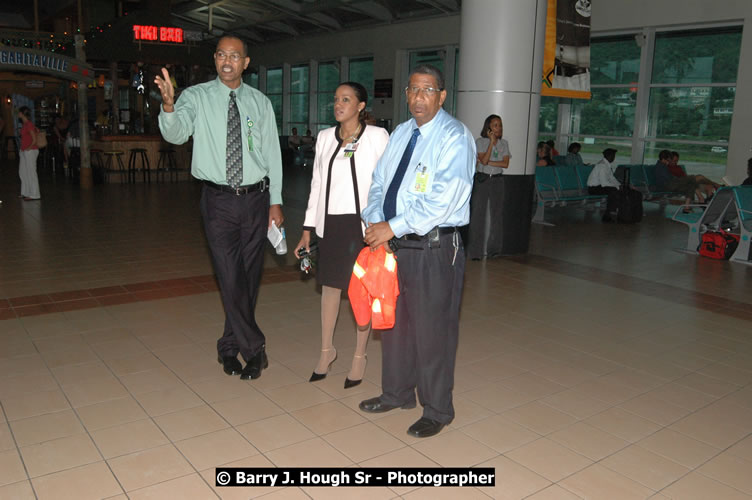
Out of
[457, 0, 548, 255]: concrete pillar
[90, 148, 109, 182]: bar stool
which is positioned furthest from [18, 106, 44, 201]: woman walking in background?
[457, 0, 548, 255]: concrete pillar

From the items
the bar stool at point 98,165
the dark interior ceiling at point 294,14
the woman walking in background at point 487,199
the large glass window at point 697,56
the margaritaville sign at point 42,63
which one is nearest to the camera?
the woman walking in background at point 487,199

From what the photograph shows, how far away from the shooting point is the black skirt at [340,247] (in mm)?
3691

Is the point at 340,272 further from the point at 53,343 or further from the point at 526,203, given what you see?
the point at 526,203

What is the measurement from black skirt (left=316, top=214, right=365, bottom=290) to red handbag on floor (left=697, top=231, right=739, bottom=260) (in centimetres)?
643

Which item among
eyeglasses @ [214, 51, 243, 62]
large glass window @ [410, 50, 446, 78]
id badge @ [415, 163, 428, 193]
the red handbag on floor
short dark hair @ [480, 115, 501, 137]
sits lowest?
the red handbag on floor

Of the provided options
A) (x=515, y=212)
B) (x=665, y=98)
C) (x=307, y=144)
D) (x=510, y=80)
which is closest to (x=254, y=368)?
(x=515, y=212)

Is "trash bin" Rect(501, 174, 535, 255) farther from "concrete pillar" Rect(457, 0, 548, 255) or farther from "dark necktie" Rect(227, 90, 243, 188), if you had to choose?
"dark necktie" Rect(227, 90, 243, 188)

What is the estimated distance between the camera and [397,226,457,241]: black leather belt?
3.12m

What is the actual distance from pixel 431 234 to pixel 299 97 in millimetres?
24413

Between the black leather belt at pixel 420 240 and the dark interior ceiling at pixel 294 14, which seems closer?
the black leather belt at pixel 420 240

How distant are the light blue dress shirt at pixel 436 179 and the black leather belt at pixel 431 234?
29mm

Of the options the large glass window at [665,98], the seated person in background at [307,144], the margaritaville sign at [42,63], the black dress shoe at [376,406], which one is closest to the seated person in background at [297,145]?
the seated person in background at [307,144]

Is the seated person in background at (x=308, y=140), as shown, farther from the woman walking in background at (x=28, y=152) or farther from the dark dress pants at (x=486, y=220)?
the dark dress pants at (x=486, y=220)

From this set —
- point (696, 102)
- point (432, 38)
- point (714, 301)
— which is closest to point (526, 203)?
point (714, 301)
